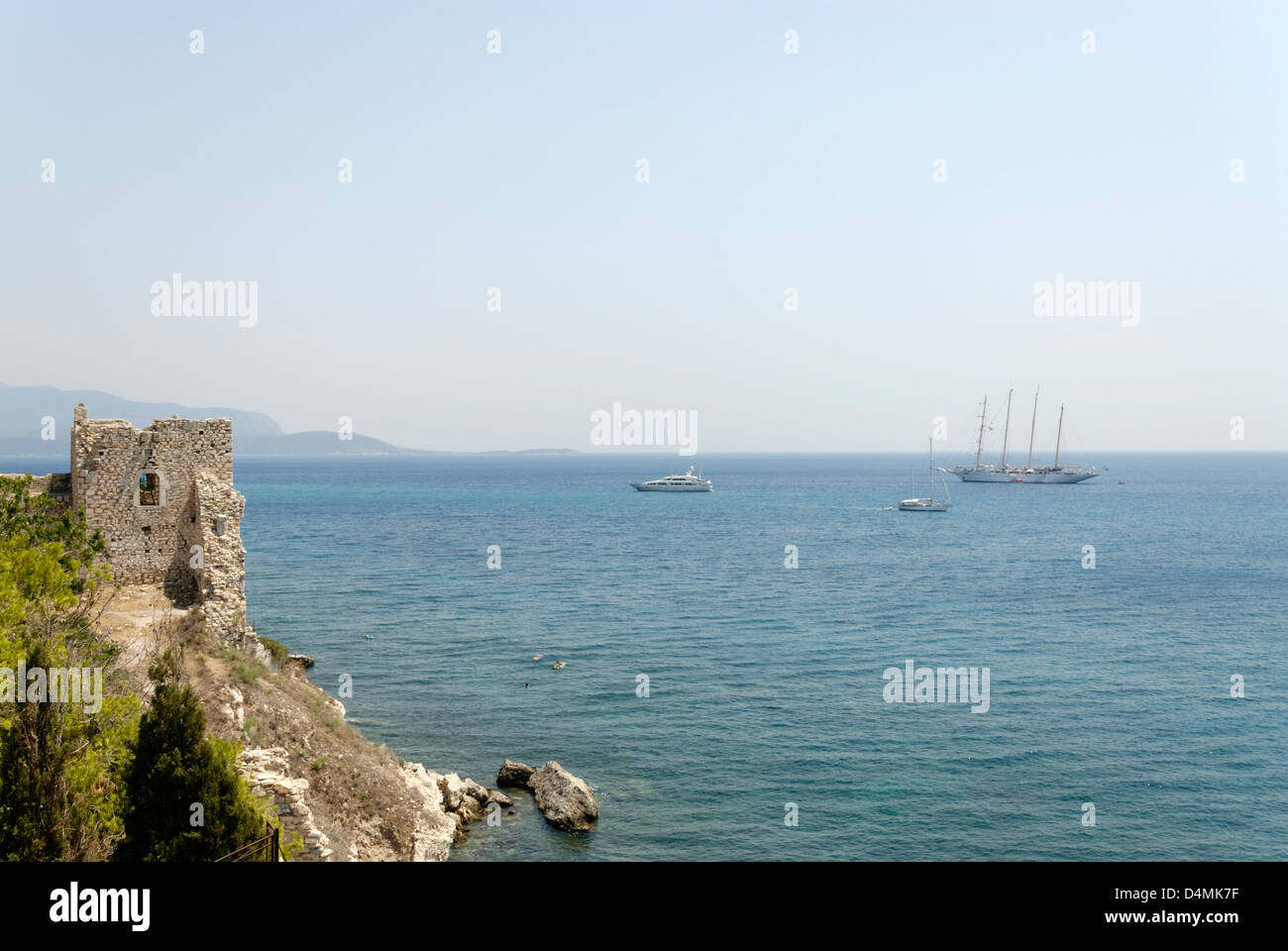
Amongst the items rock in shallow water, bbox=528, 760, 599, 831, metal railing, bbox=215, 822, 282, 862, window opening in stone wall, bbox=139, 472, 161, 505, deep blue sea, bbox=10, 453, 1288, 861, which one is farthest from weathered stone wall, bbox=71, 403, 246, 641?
rock in shallow water, bbox=528, 760, 599, 831

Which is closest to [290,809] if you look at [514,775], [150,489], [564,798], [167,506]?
[167,506]

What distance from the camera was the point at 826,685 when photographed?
46.5 m

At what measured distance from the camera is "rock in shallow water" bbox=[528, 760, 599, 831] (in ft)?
101

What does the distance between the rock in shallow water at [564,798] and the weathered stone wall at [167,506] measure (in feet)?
40.3

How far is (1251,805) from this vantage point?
109 feet

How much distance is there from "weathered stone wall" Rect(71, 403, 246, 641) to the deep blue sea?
11558 mm

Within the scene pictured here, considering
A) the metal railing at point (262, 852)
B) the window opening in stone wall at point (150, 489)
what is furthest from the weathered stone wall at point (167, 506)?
the metal railing at point (262, 852)

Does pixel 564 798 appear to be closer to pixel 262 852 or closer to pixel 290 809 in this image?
pixel 290 809

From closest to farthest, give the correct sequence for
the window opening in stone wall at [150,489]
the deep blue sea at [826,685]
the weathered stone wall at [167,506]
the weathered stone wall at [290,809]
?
the weathered stone wall at [290,809] → the weathered stone wall at [167,506] → the window opening in stone wall at [150,489] → the deep blue sea at [826,685]

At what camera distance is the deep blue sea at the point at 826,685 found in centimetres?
3133

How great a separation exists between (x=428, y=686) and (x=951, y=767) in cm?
2585

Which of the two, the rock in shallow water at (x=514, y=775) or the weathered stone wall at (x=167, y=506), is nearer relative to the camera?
the weathered stone wall at (x=167, y=506)

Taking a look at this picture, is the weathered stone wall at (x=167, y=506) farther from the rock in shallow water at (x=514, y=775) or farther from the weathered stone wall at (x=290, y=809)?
the rock in shallow water at (x=514, y=775)

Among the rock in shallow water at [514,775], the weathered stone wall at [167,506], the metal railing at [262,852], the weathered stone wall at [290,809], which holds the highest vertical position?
the weathered stone wall at [167,506]
